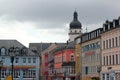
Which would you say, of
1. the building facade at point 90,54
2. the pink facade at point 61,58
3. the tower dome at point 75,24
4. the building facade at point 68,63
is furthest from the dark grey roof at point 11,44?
the tower dome at point 75,24

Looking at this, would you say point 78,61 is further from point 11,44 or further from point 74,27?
point 74,27

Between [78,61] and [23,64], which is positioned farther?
[23,64]

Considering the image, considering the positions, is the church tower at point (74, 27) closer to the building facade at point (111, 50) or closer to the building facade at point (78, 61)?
the building facade at point (78, 61)

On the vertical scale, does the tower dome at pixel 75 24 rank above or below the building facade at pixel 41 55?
above

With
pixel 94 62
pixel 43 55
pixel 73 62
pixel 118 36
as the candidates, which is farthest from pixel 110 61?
pixel 43 55

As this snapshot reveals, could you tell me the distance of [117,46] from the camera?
2808 inches

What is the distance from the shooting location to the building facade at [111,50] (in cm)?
7131

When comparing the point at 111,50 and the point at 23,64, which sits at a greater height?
the point at 111,50

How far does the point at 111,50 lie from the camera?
74.6 metres

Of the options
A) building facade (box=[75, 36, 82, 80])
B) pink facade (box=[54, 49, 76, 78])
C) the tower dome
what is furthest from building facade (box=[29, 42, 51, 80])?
building facade (box=[75, 36, 82, 80])

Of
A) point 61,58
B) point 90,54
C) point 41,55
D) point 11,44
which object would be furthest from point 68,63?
point 41,55

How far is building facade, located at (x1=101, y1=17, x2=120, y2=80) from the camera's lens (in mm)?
71312

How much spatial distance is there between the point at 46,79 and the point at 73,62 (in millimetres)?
37847

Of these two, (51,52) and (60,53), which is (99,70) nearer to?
(60,53)
